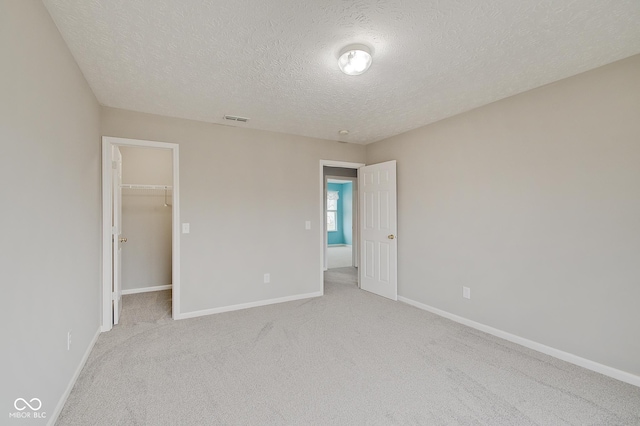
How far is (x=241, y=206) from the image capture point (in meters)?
3.95

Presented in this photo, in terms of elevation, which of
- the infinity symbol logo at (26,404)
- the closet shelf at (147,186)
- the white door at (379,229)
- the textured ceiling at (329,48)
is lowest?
the infinity symbol logo at (26,404)

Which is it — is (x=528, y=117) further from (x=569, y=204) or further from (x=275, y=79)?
(x=275, y=79)

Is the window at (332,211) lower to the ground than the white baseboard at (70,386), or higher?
higher

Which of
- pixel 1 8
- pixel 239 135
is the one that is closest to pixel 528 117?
pixel 239 135

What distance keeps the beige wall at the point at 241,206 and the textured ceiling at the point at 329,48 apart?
1.79ft

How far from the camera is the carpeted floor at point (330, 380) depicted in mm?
1848

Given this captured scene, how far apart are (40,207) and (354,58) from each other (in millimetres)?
2180

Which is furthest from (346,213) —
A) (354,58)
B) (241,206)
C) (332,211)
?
(354,58)

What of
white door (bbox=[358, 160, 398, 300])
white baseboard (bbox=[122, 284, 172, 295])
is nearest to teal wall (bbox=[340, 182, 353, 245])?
white door (bbox=[358, 160, 398, 300])

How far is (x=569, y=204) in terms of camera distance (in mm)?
2521

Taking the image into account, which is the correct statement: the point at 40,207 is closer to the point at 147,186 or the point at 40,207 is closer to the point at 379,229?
the point at 147,186

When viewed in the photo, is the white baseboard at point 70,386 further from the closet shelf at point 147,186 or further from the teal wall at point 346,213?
the teal wall at point 346,213

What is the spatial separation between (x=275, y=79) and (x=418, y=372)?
277 centimetres

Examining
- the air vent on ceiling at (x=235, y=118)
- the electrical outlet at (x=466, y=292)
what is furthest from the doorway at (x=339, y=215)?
the electrical outlet at (x=466, y=292)
